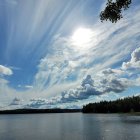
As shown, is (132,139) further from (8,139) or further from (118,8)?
(118,8)

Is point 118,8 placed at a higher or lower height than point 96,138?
higher

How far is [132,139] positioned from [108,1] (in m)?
48.7

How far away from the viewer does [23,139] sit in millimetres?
67562

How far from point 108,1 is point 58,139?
172ft

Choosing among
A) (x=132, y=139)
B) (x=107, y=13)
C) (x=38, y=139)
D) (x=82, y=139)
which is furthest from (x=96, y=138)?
(x=107, y=13)

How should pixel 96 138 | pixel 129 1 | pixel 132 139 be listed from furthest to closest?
pixel 96 138 → pixel 132 139 → pixel 129 1

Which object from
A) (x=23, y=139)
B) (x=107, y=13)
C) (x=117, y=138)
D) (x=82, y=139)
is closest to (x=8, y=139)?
(x=23, y=139)

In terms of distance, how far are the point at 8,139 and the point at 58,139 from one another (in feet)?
39.4

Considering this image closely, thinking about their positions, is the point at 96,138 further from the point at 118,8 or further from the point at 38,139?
the point at 118,8

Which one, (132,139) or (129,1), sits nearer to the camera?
(129,1)

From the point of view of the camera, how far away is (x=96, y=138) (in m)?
66.1

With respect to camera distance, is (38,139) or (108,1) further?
(38,139)

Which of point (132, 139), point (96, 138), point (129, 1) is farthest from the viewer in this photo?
point (96, 138)

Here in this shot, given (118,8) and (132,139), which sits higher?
(118,8)
